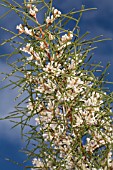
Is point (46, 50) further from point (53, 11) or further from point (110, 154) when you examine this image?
point (110, 154)

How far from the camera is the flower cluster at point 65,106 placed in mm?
4059

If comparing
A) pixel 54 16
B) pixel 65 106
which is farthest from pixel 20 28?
pixel 65 106

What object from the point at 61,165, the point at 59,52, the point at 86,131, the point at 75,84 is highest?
the point at 59,52

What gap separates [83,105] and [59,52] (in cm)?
60

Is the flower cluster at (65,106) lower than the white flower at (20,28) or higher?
lower

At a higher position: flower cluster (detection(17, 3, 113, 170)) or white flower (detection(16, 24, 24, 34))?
white flower (detection(16, 24, 24, 34))

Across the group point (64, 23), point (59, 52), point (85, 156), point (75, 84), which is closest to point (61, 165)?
point (85, 156)

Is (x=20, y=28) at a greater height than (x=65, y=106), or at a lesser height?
greater

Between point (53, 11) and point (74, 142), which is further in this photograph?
point (53, 11)

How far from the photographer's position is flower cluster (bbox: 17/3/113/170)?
13.3 ft

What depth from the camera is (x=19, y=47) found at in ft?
14.2

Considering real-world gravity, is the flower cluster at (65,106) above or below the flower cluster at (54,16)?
below

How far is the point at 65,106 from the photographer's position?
4.05 m

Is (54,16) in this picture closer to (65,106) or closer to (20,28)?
(20,28)
